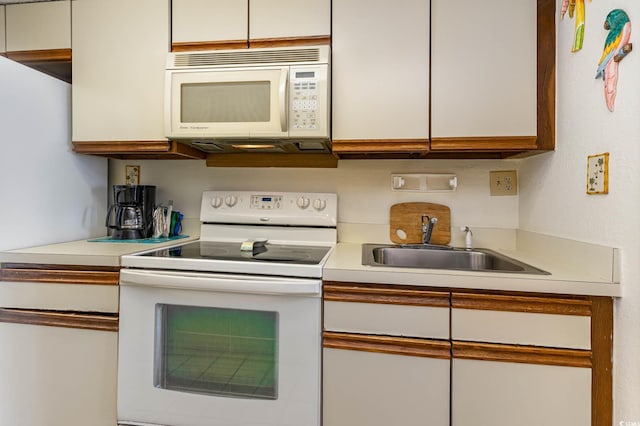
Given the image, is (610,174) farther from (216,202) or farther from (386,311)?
(216,202)

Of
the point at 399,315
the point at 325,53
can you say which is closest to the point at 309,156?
the point at 325,53

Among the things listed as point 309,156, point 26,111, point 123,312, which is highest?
point 26,111

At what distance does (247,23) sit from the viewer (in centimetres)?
140

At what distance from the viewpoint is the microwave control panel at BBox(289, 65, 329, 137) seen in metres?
1.29

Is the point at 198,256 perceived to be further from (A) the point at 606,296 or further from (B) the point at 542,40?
(B) the point at 542,40

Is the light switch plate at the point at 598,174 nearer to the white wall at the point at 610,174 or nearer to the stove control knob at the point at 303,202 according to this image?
the white wall at the point at 610,174

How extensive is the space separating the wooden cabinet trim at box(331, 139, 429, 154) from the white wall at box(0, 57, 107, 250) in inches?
52.3

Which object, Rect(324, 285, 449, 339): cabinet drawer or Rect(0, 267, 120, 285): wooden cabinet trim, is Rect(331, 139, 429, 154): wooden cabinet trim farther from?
Rect(0, 267, 120, 285): wooden cabinet trim

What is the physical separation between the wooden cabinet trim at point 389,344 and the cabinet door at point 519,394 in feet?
0.21

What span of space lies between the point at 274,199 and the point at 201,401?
953 millimetres

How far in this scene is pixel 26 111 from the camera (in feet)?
4.53

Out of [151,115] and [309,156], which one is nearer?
[151,115]

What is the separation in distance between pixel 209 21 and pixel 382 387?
1.65 meters


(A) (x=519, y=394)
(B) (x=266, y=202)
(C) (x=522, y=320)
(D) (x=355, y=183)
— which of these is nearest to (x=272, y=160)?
(B) (x=266, y=202)
